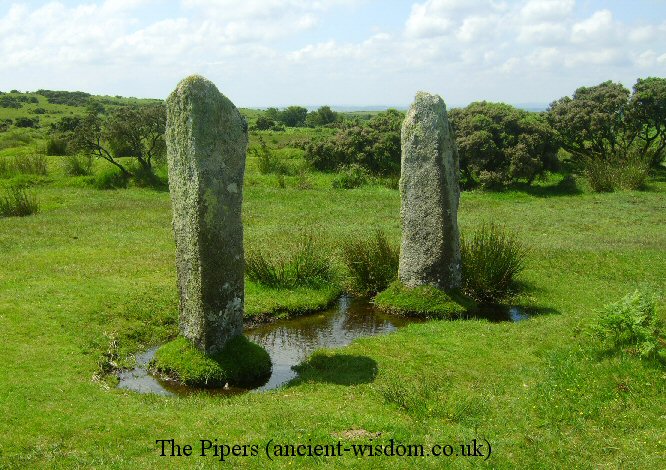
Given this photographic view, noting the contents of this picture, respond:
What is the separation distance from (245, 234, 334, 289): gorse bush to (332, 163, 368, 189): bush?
19423mm

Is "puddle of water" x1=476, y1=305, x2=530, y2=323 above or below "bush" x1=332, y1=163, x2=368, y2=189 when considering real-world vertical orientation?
below

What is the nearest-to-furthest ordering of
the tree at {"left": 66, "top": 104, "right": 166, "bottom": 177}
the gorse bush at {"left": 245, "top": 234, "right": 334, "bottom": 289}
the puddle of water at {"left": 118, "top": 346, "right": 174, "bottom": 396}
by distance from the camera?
the puddle of water at {"left": 118, "top": 346, "right": 174, "bottom": 396} < the gorse bush at {"left": 245, "top": 234, "right": 334, "bottom": 289} < the tree at {"left": 66, "top": 104, "right": 166, "bottom": 177}

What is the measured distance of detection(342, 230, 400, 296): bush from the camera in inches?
701

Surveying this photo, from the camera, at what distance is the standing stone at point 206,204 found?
37.1ft

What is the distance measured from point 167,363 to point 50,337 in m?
2.83

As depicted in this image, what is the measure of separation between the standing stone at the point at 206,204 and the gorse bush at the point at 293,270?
511 cm

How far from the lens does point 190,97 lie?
11.2m

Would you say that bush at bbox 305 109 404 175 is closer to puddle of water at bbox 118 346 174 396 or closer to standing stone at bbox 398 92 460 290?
standing stone at bbox 398 92 460 290

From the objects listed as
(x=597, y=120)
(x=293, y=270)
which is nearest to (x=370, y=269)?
(x=293, y=270)

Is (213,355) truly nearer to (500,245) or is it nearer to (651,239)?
(500,245)

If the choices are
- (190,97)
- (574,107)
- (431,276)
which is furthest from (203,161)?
(574,107)

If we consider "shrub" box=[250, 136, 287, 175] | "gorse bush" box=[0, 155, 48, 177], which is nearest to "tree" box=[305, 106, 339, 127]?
"shrub" box=[250, 136, 287, 175]

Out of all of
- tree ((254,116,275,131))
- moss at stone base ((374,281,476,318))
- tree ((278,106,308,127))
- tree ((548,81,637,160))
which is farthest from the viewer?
tree ((278,106,308,127))

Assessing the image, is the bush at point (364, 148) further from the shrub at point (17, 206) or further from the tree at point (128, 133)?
the shrub at point (17, 206)
